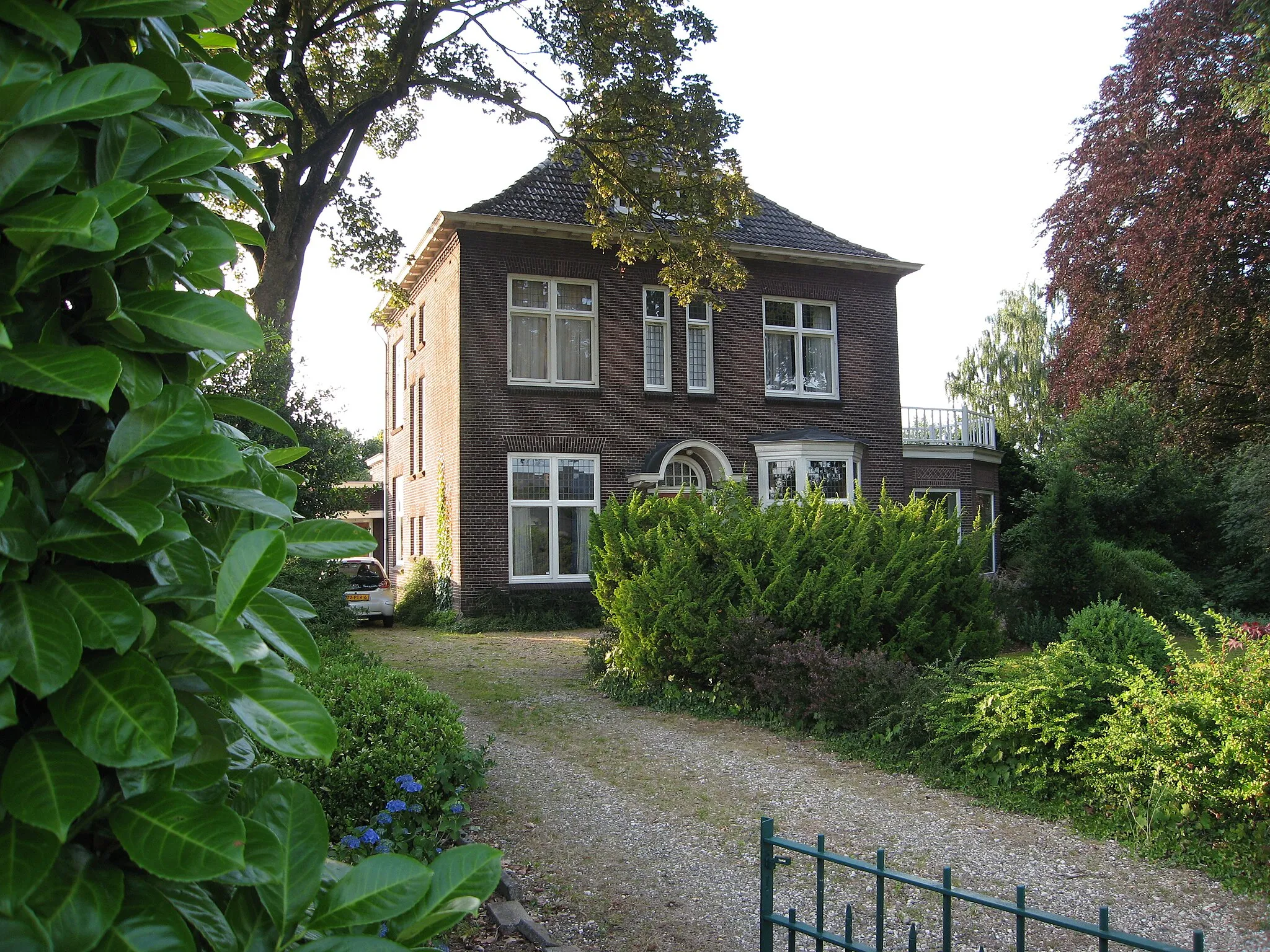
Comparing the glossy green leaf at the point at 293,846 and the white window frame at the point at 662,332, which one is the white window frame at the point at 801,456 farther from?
the glossy green leaf at the point at 293,846

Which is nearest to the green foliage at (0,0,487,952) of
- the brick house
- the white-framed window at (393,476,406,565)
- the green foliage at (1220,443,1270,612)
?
the brick house

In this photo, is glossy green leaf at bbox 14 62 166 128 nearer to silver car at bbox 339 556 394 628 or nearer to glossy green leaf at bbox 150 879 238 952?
glossy green leaf at bbox 150 879 238 952

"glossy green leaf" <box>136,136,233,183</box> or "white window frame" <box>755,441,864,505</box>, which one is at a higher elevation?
"white window frame" <box>755,441,864,505</box>

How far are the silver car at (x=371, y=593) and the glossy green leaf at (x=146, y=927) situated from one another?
16.7m

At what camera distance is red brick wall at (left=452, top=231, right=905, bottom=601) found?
1759cm

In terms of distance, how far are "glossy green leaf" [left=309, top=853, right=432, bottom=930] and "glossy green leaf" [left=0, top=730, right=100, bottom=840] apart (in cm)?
30

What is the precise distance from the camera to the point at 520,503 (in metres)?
17.9

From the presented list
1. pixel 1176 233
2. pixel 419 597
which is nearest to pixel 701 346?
pixel 419 597

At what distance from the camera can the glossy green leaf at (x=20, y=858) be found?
849mm

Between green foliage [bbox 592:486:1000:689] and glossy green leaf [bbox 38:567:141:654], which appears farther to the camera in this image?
green foliage [bbox 592:486:1000:689]

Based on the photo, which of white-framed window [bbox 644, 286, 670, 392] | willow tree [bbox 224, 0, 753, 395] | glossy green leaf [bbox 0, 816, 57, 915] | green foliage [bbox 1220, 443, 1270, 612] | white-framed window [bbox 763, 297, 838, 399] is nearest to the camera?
glossy green leaf [bbox 0, 816, 57, 915]

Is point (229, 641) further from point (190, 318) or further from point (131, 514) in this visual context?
point (190, 318)

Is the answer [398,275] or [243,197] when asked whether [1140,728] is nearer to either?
[243,197]

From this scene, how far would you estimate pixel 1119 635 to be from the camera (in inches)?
305
